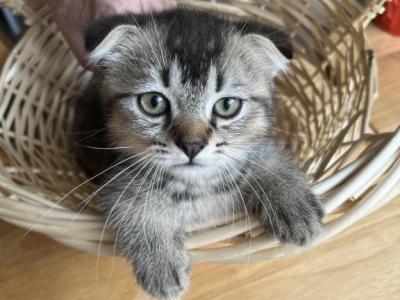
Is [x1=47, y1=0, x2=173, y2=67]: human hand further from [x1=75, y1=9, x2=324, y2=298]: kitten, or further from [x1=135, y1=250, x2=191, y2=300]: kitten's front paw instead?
[x1=135, y1=250, x2=191, y2=300]: kitten's front paw

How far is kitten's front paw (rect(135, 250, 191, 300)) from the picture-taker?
65cm

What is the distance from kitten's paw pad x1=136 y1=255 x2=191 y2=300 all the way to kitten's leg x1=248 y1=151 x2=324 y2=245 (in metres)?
0.13

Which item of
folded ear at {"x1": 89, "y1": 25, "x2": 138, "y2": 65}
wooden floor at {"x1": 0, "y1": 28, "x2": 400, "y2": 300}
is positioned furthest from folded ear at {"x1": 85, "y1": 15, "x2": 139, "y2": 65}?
wooden floor at {"x1": 0, "y1": 28, "x2": 400, "y2": 300}

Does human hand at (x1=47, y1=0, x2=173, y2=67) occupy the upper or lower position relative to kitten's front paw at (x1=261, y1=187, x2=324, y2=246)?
upper

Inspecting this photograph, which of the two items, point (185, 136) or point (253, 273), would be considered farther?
point (253, 273)

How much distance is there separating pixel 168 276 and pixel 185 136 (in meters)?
0.20

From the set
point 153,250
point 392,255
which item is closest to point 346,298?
point 392,255

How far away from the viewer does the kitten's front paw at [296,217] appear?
0.65m

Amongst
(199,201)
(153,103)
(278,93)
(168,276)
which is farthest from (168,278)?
(278,93)

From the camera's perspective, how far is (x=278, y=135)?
0.95 meters

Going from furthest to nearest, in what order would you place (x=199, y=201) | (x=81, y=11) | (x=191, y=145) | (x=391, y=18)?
1. (x=391, y=18)
2. (x=81, y=11)
3. (x=199, y=201)
4. (x=191, y=145)

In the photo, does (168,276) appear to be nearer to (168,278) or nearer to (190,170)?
(168,278)

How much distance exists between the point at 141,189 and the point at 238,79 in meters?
0.22

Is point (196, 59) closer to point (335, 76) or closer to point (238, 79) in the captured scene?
point (238, 79)
